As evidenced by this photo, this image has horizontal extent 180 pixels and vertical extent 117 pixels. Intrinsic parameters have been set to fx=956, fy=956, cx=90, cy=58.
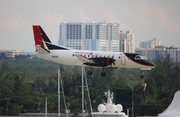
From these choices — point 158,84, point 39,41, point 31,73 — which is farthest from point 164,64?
point 39,41

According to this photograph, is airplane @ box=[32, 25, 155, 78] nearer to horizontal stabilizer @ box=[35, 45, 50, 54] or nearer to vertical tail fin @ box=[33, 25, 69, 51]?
horizontal stabilizer @ box=[35, 45, 50, 54]

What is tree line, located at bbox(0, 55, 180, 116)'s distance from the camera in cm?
10981

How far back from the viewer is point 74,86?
125 m

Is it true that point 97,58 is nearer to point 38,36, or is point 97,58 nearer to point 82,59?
point 82,59

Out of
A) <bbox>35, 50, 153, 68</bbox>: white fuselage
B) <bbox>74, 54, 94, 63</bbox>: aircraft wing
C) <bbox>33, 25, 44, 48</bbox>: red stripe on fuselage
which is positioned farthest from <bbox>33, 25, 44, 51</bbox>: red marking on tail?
<bbox>74, 54, 94, 63</bbox>: aircraft wing

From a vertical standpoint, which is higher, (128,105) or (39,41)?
(39,41)

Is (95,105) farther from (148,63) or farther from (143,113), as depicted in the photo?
(148,63)

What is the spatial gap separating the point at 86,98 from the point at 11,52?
5379 centimetres

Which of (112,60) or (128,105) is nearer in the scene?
(112,60)

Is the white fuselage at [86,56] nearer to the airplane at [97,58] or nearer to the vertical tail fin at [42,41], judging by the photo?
the airplane at [97,58]

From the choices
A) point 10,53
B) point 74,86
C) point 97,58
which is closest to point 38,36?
point 97,58

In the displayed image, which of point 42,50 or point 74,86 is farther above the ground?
point 42,50

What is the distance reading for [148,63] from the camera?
80750mm

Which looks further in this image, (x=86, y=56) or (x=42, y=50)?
(x=42, y=50)
